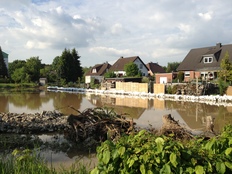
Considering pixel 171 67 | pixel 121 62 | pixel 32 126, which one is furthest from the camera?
pixel 171 67

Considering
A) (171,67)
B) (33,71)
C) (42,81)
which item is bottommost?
(42,81)

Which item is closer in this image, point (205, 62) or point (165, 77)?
point (205, 62)

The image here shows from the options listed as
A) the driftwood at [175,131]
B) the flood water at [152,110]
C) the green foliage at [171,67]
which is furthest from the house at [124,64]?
the driftwood at [175,131]

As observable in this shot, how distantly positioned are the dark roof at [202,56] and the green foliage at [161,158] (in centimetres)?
3524

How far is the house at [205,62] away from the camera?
36.6m

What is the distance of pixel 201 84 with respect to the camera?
92.7ft

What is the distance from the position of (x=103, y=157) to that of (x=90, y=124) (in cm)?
640

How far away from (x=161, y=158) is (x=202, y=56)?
38.9 meters

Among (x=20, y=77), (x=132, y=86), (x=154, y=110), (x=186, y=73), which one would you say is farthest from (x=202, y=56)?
(x=20, y=77)

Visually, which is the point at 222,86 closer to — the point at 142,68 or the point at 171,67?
the point at 142,68

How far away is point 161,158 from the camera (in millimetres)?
2684

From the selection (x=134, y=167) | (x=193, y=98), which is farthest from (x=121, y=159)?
(x=193, y=98)

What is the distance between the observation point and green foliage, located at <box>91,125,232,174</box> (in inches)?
103

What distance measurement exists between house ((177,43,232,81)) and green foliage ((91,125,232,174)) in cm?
3394
